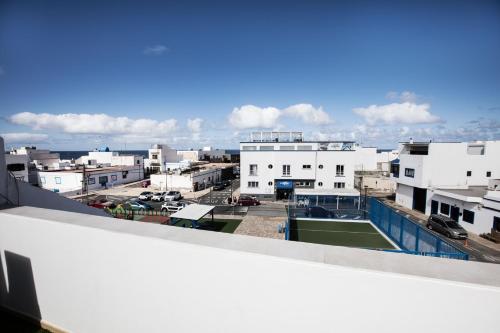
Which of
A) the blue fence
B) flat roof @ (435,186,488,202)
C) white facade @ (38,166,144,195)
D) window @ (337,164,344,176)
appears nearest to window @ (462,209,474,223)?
flat roof @ (435,186,488,202)

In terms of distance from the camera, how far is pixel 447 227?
19297 millimetres

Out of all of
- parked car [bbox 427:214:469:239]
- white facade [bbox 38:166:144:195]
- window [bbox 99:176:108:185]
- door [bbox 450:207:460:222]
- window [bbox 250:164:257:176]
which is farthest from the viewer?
window [bbox 99:176:108:185]

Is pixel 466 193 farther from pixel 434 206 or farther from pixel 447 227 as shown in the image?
pixel 447 227

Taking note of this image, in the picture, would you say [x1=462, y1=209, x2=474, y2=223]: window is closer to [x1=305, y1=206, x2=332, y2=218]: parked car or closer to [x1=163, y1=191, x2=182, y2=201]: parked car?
[x1=305, y1=206, x2=332, y2=218]: parked car

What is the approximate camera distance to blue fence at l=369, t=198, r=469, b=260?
10.2m

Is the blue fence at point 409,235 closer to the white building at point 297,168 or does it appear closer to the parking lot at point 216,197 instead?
the white building at point 297,168

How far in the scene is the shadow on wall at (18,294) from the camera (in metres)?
3.86

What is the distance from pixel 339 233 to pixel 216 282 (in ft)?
57.0

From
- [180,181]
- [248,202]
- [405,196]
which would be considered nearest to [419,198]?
[405,196]

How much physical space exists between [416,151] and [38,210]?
34.9m

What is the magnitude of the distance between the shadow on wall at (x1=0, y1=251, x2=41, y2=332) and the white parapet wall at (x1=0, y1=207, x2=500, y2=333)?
0.02 m

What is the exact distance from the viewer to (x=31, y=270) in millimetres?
3809

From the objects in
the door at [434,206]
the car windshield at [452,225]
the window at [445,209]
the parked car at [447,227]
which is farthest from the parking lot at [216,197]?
the window at [445,209]

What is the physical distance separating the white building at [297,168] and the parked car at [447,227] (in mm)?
11327
